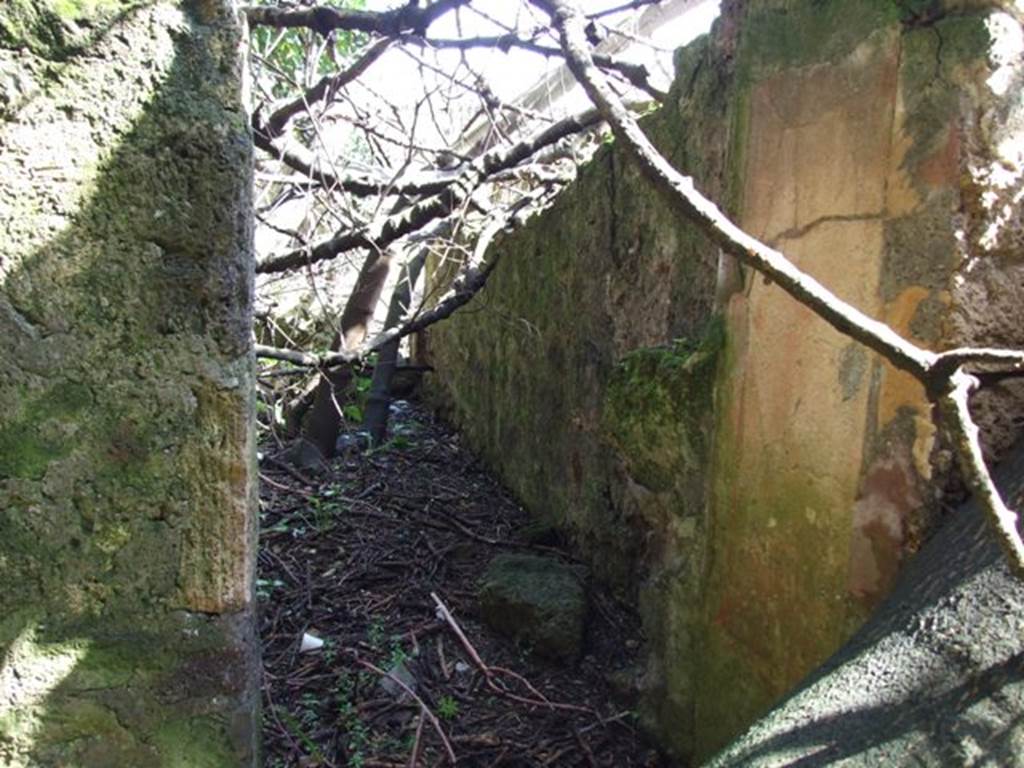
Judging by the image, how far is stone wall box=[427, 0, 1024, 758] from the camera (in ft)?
4.83

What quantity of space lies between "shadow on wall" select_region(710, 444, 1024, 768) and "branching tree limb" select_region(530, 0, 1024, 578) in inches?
7.0

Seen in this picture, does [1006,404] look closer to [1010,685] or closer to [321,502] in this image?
[1010,685]

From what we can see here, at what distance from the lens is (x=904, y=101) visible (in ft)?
4.99

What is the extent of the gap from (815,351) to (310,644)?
2.19 metres

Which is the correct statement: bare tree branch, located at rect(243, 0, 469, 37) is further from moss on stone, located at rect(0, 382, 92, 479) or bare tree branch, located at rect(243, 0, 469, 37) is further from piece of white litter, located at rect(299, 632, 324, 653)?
piece of white litter, located at rect(299, 632, 324, 653)

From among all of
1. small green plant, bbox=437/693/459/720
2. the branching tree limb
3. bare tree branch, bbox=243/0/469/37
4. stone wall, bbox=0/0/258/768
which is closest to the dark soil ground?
small green plant, bbox=437/693/459/720

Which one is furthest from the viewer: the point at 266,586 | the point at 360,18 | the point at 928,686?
the point at 266,586

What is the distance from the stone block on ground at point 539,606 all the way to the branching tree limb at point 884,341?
7.27ft

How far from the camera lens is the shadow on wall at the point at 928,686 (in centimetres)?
103

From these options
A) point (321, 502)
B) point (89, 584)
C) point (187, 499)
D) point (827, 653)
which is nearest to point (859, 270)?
point (827, 653)

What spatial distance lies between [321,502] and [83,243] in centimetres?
319

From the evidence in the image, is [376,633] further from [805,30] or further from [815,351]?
[805,30]

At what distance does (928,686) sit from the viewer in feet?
3.64

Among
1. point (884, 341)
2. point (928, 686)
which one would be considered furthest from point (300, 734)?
point (884, 341)
